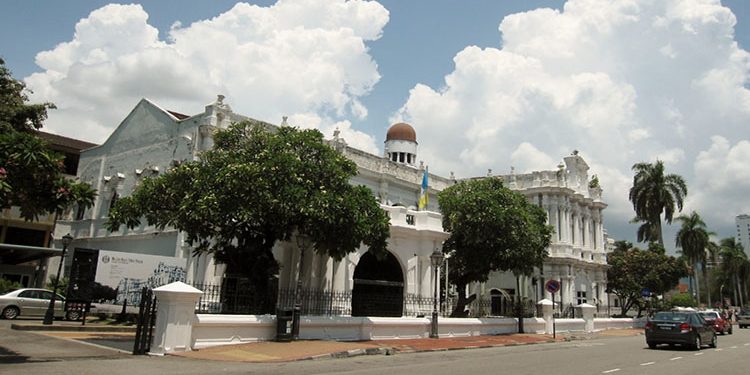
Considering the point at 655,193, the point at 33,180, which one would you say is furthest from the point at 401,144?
the point at 33,180

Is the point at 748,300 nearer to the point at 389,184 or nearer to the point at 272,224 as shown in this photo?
the point at 389,184

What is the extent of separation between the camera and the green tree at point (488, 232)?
86.6 ft

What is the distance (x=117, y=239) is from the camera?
33.3 m

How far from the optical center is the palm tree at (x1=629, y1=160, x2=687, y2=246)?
5203 cm

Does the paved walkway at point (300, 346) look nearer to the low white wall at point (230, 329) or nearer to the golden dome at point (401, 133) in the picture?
the low white wall at point (230, 329)

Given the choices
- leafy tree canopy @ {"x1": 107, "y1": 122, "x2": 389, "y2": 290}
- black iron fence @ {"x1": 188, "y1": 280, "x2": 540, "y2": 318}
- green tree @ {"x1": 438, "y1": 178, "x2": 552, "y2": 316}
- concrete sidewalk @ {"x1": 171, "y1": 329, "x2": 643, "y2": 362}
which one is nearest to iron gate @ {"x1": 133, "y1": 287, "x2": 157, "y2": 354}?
concrete sidewalk @ {"x1": 171, "y1": 329, "x2": 643, "y2": 362}

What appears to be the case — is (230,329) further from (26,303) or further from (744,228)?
(744,228)

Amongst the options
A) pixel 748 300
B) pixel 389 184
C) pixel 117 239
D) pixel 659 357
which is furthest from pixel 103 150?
pixel 748 300

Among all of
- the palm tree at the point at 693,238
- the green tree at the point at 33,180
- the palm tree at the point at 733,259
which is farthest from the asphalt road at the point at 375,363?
the palm tree at the point at 733,259

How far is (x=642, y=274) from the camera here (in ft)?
156

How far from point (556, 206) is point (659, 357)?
104 ft

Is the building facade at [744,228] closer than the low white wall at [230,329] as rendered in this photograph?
No

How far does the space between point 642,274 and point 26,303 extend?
45301mm

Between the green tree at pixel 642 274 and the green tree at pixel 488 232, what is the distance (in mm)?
23832
